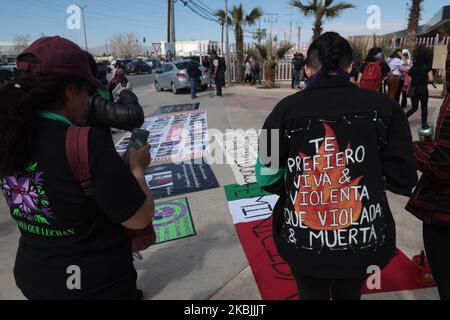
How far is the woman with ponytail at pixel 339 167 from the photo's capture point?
1.41m

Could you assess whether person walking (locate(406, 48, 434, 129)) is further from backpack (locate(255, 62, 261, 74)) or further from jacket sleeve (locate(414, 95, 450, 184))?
backpack (locate(255, 62, 261, 74))

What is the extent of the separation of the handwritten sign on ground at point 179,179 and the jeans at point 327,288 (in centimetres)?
321

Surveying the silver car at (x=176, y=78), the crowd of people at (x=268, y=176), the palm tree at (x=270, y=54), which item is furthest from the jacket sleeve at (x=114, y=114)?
the palm tree at (x=270, y=54)

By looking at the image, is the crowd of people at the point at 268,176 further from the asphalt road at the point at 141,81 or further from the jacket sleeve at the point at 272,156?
the asphalt road at the point at 141,81

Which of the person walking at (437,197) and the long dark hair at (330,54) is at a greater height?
the long dark hair at (330,54)

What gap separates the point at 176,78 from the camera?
51.1 ft

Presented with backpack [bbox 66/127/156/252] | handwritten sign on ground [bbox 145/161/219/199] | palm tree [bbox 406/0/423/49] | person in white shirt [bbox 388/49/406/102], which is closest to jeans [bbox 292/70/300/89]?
palm tree [bbox 406/0/423/49]

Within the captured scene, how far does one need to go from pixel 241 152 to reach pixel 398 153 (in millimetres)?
5004

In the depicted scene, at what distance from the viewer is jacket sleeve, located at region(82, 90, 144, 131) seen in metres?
2.06

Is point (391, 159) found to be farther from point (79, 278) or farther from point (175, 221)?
point (175, 221)

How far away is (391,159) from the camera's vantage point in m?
1.46

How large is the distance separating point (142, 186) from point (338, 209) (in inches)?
31.2

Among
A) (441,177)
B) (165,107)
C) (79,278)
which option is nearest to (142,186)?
(79,278)
